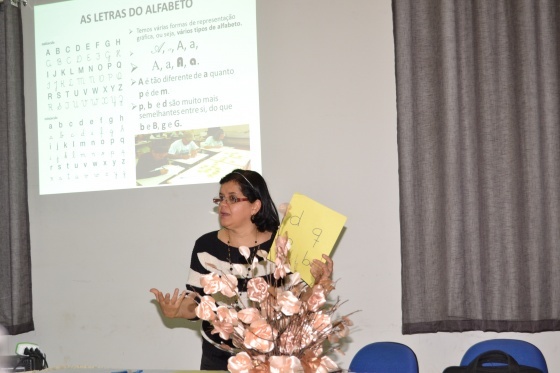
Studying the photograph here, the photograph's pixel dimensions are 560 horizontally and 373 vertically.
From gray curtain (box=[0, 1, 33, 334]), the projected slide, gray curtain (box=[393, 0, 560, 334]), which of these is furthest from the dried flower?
gray curtain (box=[0, 1, 33, 334])

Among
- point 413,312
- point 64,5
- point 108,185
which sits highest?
point 64,5

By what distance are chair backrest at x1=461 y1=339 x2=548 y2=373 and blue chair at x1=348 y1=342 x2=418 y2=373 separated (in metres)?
0.27

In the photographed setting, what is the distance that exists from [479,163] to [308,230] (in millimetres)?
1838

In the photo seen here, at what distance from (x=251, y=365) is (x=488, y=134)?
2506 millimetres

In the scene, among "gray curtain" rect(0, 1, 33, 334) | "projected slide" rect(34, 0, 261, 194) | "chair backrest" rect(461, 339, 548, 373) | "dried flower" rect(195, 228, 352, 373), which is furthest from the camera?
"gray curtain" rect(0, 1, 33, 334)

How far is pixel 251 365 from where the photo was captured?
1.52 metres

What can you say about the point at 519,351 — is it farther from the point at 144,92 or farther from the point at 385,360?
the point at 144,92

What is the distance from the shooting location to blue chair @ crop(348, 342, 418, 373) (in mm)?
2834

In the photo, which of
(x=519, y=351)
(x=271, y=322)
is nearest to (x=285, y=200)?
(x=519, y=351)

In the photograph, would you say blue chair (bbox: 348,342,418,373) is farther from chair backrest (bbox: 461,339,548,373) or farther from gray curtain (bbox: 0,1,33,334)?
gray curtain (bbox: 0,1,33,334)

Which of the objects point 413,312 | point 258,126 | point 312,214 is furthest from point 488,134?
point 312,214

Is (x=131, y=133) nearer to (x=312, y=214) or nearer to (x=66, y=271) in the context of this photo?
(x=66, y=271)

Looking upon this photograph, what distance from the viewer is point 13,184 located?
4.55m

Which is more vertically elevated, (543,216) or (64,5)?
(64,5)
